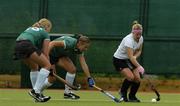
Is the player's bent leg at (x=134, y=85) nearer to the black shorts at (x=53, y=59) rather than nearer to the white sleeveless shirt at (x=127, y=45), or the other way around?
the white sleeveless shirt at (x=127, y=45)

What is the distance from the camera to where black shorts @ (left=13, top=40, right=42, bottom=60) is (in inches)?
462

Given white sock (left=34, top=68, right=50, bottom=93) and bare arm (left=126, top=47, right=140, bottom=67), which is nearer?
white sock (left=34, top=68, right=50, bottom=93)

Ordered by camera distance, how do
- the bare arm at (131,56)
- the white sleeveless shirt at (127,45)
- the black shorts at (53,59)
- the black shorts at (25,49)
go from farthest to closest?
the black shorts at (53,59) → the white sleeveless shirt at (127,45) → the bare arm at (131,56) → the black shorts at (25,49)

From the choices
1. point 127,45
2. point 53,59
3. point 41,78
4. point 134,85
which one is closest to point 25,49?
point 41,78

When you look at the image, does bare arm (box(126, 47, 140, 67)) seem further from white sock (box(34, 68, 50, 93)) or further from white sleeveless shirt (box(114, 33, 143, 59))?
white sock (box(34, 68, 50, 93))

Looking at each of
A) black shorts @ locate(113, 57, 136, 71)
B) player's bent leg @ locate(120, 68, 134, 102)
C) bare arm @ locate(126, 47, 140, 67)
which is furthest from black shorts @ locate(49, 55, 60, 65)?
bare arm @ locate(126, 47, 140, 67)

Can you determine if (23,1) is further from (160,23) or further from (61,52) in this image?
(61,52)

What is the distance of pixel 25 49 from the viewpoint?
11727mm

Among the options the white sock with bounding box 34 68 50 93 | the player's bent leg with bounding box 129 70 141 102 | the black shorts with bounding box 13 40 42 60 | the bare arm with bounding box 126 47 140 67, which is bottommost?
the player's bent leg with bounding box 129 70 141 102

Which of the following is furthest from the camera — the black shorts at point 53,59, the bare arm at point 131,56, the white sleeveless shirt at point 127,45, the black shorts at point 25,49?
the black shorts at point 53,59

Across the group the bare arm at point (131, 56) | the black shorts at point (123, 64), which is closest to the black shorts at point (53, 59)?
the black shorts at point (123, 64)

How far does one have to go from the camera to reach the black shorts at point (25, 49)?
11.7 m

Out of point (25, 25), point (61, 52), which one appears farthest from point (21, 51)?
point (25, 25)

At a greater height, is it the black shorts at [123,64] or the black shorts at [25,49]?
the black shorts at [25,49]
